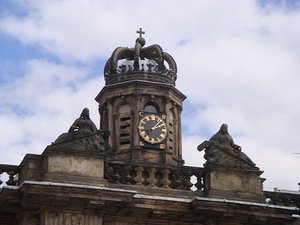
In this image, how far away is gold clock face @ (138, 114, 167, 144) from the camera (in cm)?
2472

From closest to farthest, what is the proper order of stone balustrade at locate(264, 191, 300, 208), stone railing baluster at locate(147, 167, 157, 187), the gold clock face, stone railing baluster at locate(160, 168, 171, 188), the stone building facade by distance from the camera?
the stone building facade < stone railing baluster at locate(147, 167, 157, 187) < stone railing baluster at locate(160, 168, 171, 188) < stone balustrade at locate(264, 191, 300, 208) < the gold clock face

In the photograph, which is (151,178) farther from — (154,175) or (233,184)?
(233,184)

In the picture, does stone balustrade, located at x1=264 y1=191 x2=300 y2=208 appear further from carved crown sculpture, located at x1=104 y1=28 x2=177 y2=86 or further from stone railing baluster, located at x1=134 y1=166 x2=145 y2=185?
carved crown sculpture, located at x1=104 y1=28 x2=177 y2=86

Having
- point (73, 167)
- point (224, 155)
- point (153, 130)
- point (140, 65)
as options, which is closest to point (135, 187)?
point (73, 167)

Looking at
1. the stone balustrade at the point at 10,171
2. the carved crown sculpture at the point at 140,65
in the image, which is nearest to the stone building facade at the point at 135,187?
the stone balustrade at the point at 10,171

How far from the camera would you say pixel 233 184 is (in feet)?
71.7

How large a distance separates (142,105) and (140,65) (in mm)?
1727

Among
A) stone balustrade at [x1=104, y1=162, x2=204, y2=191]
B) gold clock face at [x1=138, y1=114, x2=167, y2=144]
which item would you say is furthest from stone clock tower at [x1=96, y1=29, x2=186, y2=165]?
stone balustrade at [x1=104, y1=162, x2=204, y2=191]

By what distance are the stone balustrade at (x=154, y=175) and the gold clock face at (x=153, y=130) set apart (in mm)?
2915

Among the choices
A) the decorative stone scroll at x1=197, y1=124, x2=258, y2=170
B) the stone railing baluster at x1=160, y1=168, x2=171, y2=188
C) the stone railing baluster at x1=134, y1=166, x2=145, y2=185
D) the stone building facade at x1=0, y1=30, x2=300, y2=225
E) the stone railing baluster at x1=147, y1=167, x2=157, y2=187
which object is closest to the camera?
the stone building facade at x1=0, y1=30, x2=300, y2=225

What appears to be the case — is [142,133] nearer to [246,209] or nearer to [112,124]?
[112,124]

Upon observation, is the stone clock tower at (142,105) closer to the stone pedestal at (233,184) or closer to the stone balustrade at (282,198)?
the stone pedestal at (233,184)

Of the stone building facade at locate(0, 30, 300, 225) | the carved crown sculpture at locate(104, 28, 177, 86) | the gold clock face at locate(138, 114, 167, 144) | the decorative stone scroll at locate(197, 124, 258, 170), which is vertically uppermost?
the carved crown sculpture at locate(104, 28, 177, 86)

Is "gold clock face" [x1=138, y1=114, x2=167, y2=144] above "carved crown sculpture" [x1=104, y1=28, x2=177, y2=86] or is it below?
below
